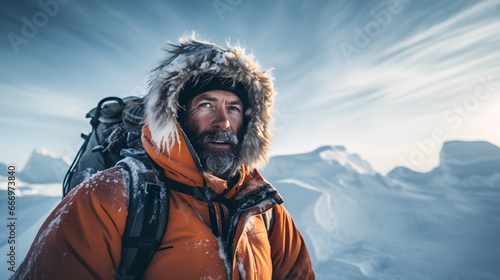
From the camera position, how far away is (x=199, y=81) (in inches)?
75.0

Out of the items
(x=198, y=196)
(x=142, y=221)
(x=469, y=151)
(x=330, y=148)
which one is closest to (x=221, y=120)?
(x=198, y=196)

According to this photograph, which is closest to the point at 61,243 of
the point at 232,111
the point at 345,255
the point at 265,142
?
the point at 232,111

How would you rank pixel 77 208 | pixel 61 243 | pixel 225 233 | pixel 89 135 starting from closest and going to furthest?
pixel 61 243
pixel 77 208
pixel 225 233
pixel 89 135

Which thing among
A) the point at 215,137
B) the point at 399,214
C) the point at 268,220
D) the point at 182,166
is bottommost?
the point at 399,214

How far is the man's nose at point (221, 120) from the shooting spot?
1.73 meters

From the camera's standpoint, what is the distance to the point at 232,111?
6.45 ft

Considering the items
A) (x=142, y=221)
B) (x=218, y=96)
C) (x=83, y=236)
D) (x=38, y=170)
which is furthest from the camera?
(x=38, y=170)

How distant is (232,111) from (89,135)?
2.04m

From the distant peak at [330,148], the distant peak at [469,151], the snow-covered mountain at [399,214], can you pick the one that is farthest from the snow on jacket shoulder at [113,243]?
the distant peak at [469,151]

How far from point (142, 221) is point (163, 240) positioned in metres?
0.18

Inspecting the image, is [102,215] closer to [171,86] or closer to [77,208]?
[77,208]

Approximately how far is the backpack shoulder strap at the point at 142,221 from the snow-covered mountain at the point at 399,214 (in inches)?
1240

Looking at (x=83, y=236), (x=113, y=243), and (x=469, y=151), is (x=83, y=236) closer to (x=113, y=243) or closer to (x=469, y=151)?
(x=113, y=243)

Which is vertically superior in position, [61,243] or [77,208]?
[77,208]
